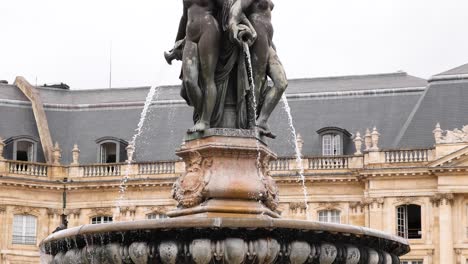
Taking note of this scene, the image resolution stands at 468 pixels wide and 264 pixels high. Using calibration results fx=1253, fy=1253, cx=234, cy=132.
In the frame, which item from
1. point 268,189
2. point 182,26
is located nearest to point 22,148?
point 182,26

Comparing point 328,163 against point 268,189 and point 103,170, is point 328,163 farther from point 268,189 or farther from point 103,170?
point 268,189

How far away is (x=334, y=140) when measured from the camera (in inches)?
2857

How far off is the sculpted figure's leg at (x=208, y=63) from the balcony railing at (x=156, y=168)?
181 ft

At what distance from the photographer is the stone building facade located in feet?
225

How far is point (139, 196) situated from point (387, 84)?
53.0 feet

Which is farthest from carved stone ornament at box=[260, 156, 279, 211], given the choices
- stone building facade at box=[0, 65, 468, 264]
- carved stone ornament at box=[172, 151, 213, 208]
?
stone building facade at box=[0, 65, 468, 264]

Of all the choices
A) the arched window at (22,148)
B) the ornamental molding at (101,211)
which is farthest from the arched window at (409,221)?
the arched window at (22,148)

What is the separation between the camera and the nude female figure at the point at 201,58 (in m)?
17.3

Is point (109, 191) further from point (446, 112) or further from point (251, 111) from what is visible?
point (251, 111)

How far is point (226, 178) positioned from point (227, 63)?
1.71m

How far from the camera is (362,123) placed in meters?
73.0

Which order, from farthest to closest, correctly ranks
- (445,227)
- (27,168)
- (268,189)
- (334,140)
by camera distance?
(27,168)
(334,140)
(445,227)
(268,189)

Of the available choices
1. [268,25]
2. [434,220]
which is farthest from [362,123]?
[268,25]

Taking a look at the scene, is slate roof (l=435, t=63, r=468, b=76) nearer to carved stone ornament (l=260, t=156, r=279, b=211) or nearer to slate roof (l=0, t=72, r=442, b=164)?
slate roof (l=0, t=72, r=442, b=164)
